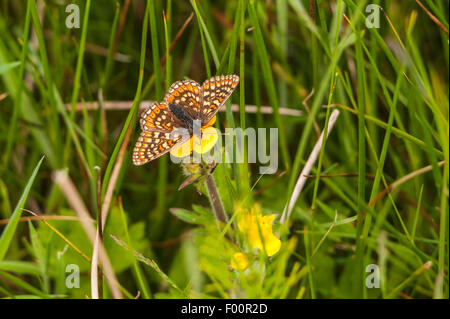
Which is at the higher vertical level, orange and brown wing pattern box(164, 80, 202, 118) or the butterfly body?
orange and brown wing pattern box(164, 80, 202, 118)

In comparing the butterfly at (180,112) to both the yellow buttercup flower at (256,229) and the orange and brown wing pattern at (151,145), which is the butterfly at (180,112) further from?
the yellow buttercup flower at (256,229)

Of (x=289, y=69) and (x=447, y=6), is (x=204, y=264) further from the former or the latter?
(x=447, y=6)

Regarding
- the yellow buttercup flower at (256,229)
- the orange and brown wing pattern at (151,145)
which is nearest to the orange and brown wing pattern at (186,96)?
the orange and brown wing pattern at (151,145)

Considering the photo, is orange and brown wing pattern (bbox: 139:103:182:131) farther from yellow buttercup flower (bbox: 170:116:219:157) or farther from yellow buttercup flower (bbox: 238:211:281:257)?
yellow buttercup flower (bbox: 238:211:281:257)

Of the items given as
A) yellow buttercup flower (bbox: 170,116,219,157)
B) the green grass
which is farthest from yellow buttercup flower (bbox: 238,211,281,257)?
yellow buttercup flower (bbox: 170,116,219,157)

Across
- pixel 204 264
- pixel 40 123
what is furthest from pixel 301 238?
pixel 40 123

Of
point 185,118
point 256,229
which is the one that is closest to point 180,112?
point 185,118
